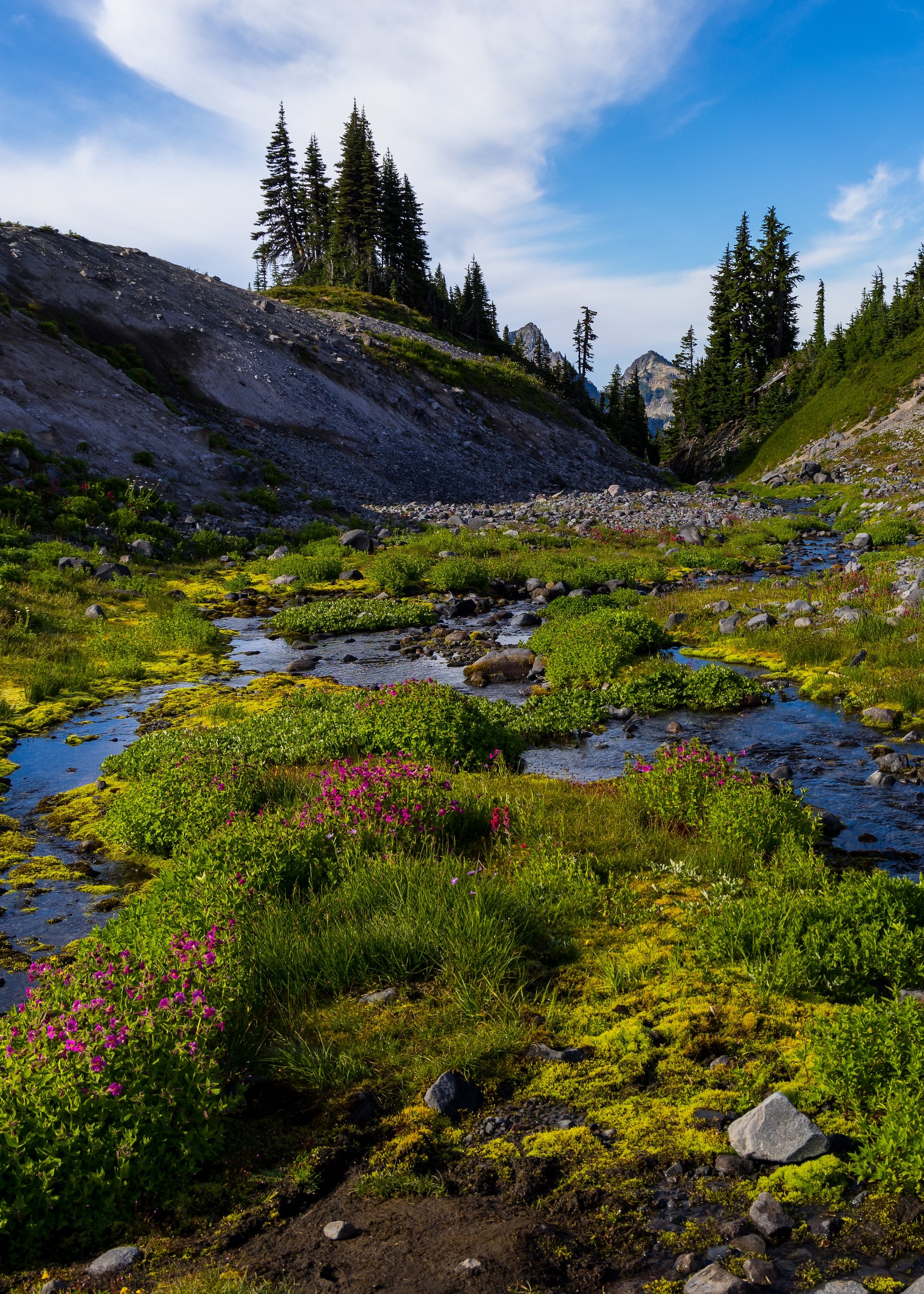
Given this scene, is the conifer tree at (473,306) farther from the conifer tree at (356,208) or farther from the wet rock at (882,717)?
the wet rock at (882,717)

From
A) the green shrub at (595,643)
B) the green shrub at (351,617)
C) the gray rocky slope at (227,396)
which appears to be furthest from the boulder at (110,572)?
the green shrub at (595,643)

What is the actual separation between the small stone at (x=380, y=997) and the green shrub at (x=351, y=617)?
15392 mm

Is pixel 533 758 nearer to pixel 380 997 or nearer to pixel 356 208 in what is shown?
pixel 380 997

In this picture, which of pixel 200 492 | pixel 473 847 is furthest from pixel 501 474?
pixel 473 847

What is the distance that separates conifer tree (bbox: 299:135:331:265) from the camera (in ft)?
288

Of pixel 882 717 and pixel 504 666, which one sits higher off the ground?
pixel 504 666

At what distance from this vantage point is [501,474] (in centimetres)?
5128

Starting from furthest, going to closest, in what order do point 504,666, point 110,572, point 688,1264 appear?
point 110,572 → point 504,666 → point 688,1264

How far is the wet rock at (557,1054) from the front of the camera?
16.5 ft

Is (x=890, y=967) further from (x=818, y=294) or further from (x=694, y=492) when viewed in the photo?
(x=818, y=294)

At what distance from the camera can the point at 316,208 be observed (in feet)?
294

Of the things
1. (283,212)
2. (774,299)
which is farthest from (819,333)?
(283,212)

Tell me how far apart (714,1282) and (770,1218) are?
0.54m

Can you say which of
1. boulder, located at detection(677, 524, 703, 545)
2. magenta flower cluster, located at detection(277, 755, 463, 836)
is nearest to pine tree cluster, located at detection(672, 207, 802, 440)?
boulder, located at detection(677, 524, 703, 545)
